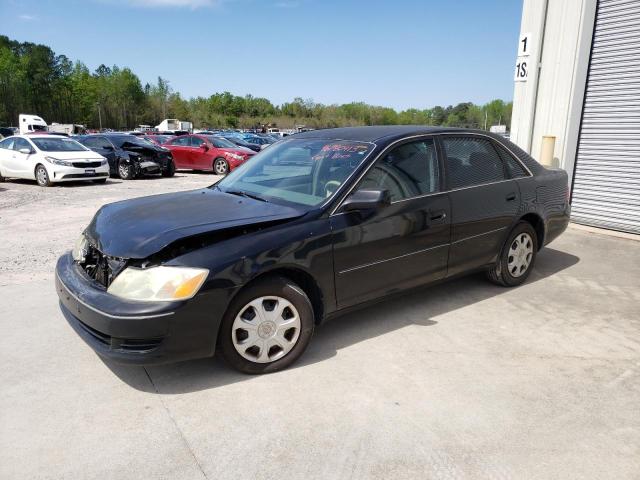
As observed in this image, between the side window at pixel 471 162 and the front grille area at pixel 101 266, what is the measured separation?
2687 millimetres

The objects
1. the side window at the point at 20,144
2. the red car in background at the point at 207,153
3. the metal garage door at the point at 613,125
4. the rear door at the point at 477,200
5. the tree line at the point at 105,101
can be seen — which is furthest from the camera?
the tree line at the point at 105,101

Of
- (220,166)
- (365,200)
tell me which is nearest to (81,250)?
(365,200)

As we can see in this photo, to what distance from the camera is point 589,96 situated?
800 centimetres

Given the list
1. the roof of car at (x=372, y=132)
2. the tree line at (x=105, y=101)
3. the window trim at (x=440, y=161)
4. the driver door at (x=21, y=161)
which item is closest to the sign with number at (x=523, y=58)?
the window trim at (x=440, y=161)

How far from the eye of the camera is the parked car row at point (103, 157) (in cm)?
1313

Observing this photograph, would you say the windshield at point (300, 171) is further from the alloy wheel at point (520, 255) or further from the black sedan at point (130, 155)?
the black sedan at point (130, 155)

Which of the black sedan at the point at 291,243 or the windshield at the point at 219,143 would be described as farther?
the windshield at the point at 219,143

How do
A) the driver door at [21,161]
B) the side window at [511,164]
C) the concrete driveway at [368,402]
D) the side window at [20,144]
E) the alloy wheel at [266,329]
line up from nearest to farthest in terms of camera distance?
the concrete driveway at [368,402] → the alloy wheel at [266,329] → the side window at [511,164] → the driver door at [21,161] → the side window at [20,144]

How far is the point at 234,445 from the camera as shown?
2.59 metres

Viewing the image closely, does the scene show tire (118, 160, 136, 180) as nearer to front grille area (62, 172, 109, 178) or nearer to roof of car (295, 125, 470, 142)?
front grille area (62, 172, 109, 178)

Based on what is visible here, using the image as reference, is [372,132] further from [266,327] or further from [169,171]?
[169,171]

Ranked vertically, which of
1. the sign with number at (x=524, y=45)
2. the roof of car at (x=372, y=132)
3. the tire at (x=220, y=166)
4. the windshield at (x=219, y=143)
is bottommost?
the tire at (x=220, y=166)

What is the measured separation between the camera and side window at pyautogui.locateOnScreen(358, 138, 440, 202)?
148 inches

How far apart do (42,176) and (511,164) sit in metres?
12.4
